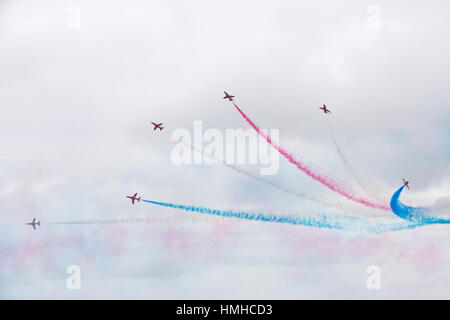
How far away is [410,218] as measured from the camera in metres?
123
